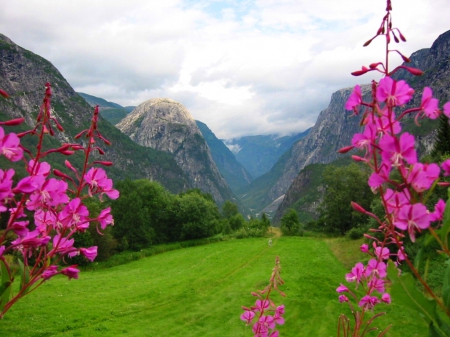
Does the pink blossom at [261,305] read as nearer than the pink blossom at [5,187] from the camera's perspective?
No

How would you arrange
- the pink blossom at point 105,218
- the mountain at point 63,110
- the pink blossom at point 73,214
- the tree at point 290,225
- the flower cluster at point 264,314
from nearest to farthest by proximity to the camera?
the pink blossom at point 73,214, the pink blossom at point 105,218, the flower cluster at point 264,314, the tree at point 290,225, the mountain at point 63,110

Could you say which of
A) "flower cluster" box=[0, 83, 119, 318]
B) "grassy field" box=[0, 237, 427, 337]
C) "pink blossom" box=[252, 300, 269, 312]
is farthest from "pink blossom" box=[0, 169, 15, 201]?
"grassy field" box=[0, 237, 427, 337]

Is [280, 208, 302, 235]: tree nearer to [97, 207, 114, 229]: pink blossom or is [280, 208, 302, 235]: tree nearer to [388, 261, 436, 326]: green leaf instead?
[97, 207, 114, 229]: pink blossom

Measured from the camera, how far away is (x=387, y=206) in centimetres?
131

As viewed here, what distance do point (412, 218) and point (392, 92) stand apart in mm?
518

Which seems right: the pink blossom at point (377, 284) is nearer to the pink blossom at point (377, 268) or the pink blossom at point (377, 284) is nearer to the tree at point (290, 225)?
the pink blossom at point (377, 268)

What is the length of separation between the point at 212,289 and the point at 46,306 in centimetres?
878

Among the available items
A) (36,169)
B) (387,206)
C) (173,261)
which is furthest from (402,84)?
(173,261)

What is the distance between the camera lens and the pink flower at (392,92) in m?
1.33

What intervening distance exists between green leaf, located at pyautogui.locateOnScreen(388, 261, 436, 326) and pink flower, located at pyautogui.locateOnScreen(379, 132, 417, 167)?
1.28 feet

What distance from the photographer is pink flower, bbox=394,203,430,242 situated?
4.07 ft

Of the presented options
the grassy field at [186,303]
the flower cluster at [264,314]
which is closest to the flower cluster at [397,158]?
the flower cluster at [264,314]

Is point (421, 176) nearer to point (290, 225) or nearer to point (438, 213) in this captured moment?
point (438, 213)

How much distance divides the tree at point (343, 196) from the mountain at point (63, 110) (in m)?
91.7
